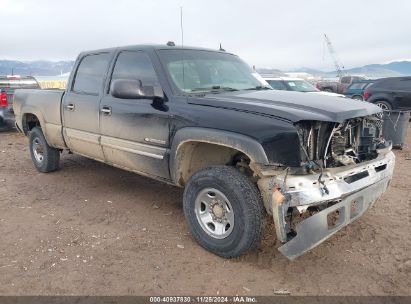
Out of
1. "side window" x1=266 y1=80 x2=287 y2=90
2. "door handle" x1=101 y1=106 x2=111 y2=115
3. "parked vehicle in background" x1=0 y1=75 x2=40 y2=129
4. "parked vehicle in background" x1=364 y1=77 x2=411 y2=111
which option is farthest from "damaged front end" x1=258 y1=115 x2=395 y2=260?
"parked vehicle in background" x1=364 y1=77 x2=411 y2=111

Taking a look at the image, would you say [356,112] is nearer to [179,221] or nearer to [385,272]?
[385,272]

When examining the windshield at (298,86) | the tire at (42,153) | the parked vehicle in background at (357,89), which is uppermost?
the windshield at (298,86)

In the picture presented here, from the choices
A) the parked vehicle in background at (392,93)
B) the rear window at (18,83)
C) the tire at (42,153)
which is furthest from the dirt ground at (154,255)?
the parked vehicle in background at (392,93)

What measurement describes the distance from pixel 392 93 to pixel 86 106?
11488mm

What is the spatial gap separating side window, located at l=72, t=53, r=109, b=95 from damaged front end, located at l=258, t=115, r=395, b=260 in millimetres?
2657

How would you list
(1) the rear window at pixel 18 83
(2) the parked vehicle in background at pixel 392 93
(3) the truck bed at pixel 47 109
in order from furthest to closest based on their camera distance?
(2) the parked vehicle in background at pixel 392 93
(1) the rear window at pixel 18 83
(3) the truck bed at pixel 47 109

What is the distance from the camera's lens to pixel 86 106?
4797 mm

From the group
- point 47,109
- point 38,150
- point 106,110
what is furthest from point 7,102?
point 106,110

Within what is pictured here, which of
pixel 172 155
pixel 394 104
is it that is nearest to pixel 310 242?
pixel 172 155

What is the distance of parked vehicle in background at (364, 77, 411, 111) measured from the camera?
12891 mm

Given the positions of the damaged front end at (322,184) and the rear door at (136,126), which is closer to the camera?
the damaged front end at (322,184)

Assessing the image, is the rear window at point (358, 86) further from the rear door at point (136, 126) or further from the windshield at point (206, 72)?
the rear door at point (136, 126)

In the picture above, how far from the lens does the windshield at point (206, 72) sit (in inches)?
Result: 156

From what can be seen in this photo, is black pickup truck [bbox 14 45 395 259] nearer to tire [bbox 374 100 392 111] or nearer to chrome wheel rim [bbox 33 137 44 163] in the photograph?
chrome wheel rim [bbox 33 137 44 163]
